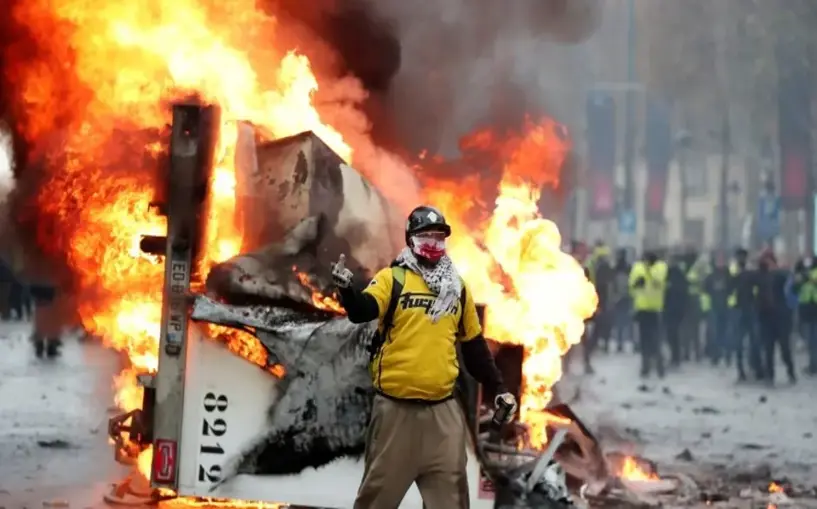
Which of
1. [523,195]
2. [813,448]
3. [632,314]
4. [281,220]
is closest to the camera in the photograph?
[281,220]

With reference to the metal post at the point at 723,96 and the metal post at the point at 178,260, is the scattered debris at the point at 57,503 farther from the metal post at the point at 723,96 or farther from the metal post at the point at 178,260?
the metal post at the point at 723,96

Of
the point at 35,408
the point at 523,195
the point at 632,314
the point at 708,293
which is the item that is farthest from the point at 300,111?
the point at 708,293

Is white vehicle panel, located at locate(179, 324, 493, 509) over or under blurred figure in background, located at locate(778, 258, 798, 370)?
under

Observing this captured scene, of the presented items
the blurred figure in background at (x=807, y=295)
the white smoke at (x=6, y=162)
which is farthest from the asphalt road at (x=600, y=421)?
the white smoke at (x=6, y=162)

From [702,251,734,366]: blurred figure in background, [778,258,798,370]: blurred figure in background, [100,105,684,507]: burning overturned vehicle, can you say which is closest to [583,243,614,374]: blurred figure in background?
[702,251,734,366]: blurred figure in background

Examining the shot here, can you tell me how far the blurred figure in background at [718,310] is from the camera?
29.3ft

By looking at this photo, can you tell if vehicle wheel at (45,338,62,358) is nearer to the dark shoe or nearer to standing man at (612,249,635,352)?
the dark shoe

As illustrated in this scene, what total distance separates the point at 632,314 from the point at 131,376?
506 cm

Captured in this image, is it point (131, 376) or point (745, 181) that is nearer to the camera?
point (131, 376)

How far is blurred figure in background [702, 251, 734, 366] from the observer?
894cm

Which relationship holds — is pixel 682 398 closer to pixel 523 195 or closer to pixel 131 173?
pixel 523 195

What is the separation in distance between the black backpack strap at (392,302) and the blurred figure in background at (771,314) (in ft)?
20.0

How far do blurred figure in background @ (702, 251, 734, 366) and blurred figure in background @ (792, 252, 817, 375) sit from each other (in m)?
0.76

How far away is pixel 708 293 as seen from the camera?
9.09 meters
